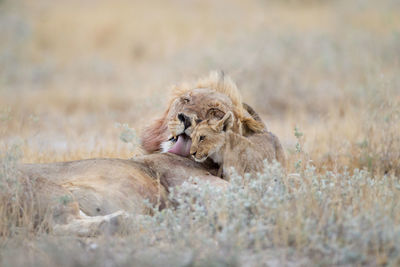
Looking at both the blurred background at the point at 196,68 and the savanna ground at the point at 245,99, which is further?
the blurred background at the point at 196,68

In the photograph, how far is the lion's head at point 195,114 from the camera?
5008mm

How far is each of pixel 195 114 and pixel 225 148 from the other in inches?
18.3

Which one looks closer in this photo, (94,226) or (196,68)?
(94,226)

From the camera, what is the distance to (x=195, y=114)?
16.7 ft

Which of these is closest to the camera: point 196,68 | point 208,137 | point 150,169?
point 150,169

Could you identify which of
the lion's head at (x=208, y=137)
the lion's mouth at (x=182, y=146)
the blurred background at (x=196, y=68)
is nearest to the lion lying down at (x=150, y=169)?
the lion's mouth at (x=182, y=146)

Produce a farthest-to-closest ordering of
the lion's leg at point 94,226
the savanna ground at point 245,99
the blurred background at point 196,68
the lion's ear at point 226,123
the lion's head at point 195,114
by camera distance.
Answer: the blurred background at point 196,68, the lion's head at point 195,114, the lion's ear at point 226,123, the lion's leg at point 94,226, the savanna ground at point 245,99

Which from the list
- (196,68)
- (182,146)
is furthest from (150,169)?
(196,68)

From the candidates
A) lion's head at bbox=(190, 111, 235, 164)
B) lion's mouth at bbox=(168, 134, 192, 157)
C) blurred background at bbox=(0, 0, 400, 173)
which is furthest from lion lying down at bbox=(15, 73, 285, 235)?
blurred background at bbox=(0, 0, 400, 173)

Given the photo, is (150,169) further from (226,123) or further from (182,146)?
(226,123)

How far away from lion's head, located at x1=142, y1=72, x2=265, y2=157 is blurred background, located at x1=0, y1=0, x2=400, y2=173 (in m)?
0.36

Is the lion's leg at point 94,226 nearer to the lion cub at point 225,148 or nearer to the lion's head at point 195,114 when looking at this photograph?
the lion cub at point 225,148

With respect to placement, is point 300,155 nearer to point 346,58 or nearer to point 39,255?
point 39,255

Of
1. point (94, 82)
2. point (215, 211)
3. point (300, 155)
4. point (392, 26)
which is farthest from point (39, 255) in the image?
point (392, 26)
